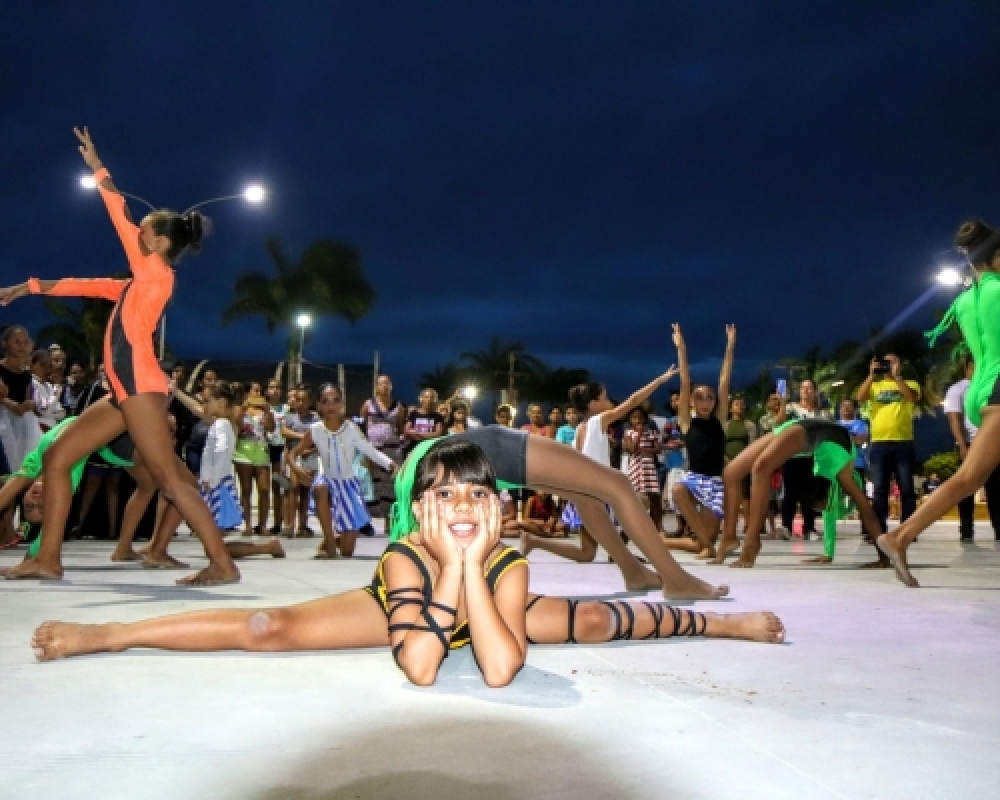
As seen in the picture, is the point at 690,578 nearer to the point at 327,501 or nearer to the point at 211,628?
the point at 211,628

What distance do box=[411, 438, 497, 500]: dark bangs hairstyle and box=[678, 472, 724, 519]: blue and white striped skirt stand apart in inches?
228

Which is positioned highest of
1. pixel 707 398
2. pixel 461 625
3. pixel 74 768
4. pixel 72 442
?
pixel 707 398

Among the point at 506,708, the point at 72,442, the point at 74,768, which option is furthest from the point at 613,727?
the point at 72,442

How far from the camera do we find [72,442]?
5.56m

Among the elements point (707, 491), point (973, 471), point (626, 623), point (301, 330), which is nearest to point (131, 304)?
point (626, 623)

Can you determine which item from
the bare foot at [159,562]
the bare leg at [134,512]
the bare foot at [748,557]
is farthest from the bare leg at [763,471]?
the bare leg at [134,512]

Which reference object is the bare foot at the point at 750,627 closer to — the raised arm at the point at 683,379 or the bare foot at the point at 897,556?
the bare foot at the point at 897,556

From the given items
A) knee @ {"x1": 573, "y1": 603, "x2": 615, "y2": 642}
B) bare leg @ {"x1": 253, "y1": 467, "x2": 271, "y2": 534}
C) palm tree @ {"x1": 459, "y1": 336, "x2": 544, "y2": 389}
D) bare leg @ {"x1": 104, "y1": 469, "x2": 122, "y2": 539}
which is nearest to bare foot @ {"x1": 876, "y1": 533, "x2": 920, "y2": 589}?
knee @ {"x1": 573, "y1": 603, "x2": 615, "y2": 642}

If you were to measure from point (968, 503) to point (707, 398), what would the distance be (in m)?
3.74

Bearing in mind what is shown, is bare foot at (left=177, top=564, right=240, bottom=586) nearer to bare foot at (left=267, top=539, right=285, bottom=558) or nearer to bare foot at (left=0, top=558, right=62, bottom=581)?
bare foot at (left=0, top=558, right=62, bottom=581)

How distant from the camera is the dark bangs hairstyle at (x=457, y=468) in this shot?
9.35ft

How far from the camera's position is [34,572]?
218 inches

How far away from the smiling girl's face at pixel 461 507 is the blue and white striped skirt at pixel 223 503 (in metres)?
7.44

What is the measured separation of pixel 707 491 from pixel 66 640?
20.4ft
